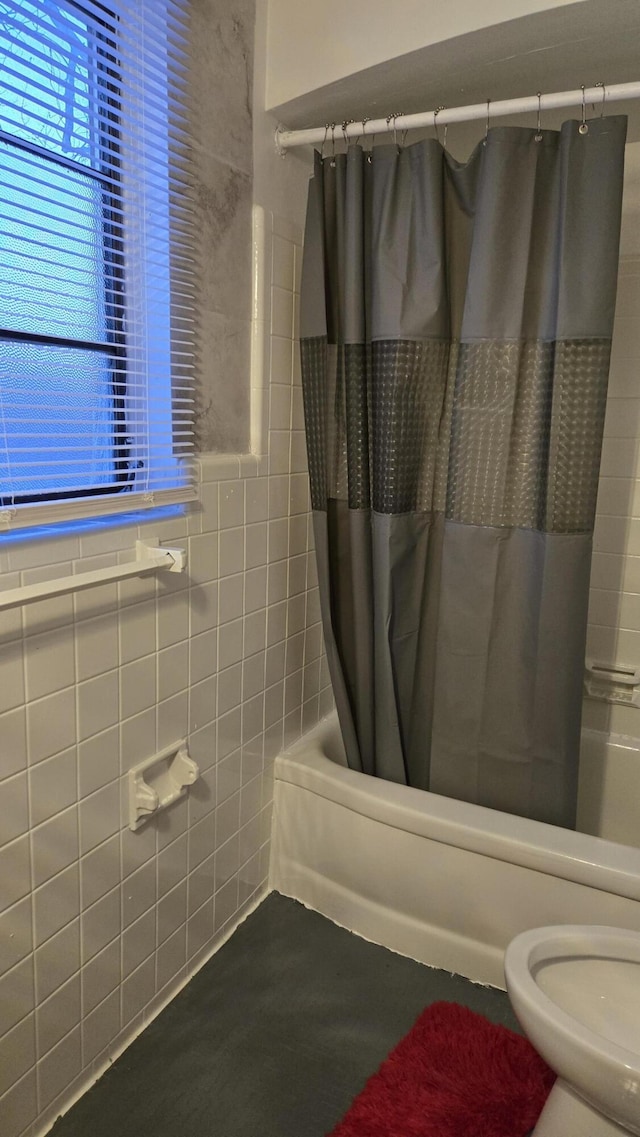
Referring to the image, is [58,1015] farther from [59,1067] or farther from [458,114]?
[458,114]

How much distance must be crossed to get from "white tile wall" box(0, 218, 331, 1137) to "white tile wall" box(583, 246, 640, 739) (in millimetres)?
914

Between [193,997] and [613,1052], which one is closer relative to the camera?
[613,1052]

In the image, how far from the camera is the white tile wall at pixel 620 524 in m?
2.07

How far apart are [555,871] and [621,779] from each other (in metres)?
0.75

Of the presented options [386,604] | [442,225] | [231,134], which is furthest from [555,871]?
[231,134]

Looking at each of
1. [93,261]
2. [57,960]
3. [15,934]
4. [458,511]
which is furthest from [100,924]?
[93,261]

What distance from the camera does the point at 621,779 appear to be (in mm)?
2152

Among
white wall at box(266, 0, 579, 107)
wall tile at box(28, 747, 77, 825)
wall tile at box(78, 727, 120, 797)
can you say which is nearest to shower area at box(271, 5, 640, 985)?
white wall at box(266, 0, 579, 107)

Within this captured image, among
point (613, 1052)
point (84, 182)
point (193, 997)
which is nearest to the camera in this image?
point (613, 1052)

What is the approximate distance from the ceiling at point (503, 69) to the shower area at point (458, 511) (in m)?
0.06

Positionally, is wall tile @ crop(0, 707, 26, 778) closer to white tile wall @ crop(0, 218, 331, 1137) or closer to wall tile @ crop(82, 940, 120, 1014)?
white tile wall @ crop(0, 218, 331, 1137)

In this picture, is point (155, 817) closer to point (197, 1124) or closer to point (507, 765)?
point (197, 1124)

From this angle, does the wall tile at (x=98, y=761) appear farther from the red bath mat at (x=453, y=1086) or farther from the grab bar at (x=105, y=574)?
the red bath mat at (x=453, y=1086)

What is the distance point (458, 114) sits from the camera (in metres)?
1.49
